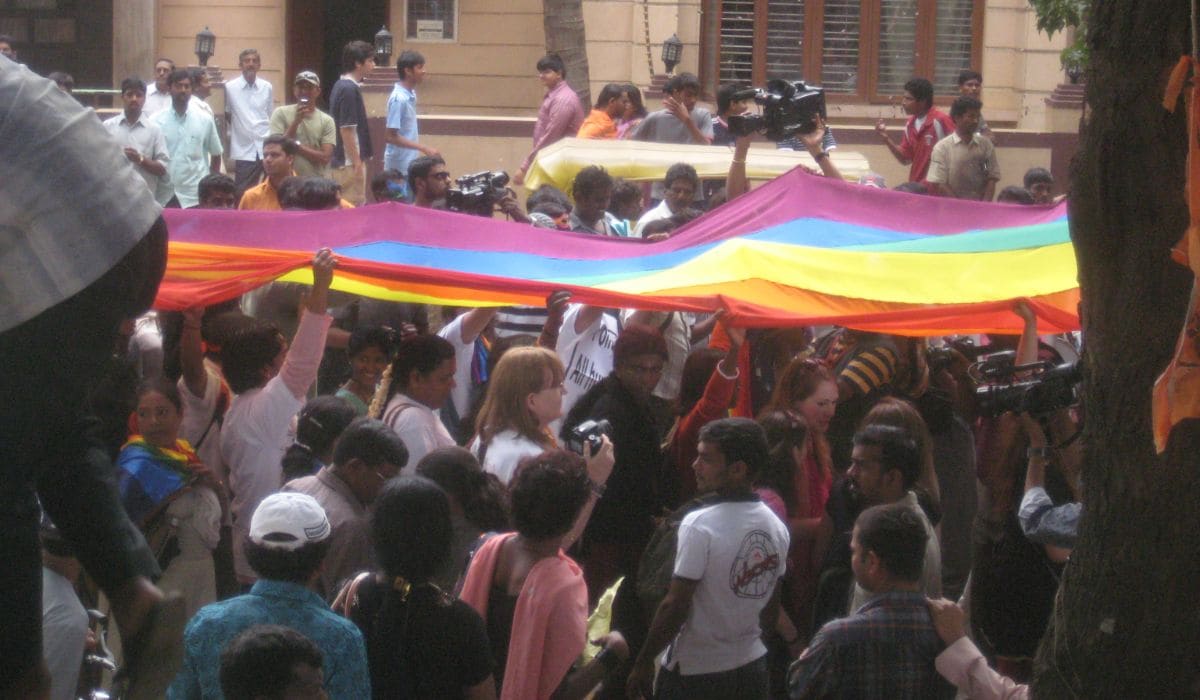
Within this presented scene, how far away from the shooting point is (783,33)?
19.5 meters

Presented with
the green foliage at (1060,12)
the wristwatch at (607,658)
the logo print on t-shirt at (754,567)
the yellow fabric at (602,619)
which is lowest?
the yellow fabric at (602,619)

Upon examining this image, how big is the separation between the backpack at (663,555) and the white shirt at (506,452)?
0.57 meters

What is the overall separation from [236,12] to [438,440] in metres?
14.6

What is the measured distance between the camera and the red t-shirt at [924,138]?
48.5 feet

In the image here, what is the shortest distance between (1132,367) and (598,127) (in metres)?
9.97

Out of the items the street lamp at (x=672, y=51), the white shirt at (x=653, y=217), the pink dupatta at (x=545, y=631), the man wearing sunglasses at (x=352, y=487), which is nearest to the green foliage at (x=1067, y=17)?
the white shirt at (x=653, y=217)

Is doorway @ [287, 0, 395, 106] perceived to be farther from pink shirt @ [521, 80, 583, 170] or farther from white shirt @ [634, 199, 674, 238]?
white shirt @ [634, 199, 674, 238]

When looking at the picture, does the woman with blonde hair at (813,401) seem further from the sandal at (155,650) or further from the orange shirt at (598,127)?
the orange shirt at (598,127)

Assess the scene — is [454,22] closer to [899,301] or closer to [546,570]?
[899,301]

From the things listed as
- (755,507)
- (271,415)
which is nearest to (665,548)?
(755,507)

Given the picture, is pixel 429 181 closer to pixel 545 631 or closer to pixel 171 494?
pixel 171 494

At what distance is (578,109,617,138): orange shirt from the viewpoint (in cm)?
1366

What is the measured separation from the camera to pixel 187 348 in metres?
6.72

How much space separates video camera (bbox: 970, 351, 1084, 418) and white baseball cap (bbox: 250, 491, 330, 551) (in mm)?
2380
